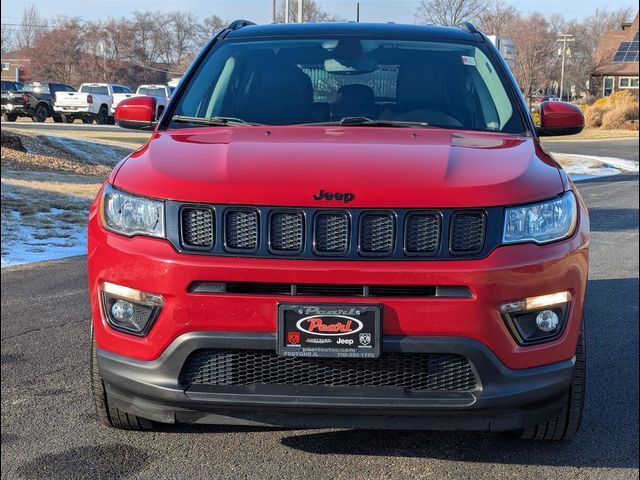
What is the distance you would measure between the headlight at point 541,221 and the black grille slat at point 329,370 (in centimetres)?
50

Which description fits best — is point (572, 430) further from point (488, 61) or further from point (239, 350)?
point (488, 61)

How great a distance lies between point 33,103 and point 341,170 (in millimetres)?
33007

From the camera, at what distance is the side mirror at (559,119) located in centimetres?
452

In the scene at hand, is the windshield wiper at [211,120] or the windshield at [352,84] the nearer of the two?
the windshield wiper at [211,120]

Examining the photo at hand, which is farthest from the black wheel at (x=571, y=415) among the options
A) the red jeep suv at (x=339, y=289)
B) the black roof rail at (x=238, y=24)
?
the black roof rail at (x=238, y=24)

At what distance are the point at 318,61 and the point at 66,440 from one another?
2370mm

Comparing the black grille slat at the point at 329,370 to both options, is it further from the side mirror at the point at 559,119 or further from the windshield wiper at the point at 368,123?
the side mirror at the point at 559,119

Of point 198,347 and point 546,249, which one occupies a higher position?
point 546,249

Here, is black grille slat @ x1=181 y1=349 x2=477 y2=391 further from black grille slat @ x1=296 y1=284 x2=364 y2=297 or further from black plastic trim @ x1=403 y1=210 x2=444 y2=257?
black plastic trim @ x1=403 y1=210 x2=444 y2=257

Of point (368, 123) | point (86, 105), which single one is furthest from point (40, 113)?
point (368, 123)

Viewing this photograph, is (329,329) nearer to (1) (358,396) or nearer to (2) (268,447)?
(1) (358,396)

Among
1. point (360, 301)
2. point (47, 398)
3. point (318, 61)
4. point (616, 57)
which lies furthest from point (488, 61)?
point (616, 57)

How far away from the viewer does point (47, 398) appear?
397cm

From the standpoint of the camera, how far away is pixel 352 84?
4.41 metres
